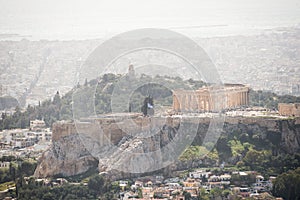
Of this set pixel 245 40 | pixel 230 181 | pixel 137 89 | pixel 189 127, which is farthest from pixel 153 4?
pixel 230 181

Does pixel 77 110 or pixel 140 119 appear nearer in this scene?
pixel 140 119

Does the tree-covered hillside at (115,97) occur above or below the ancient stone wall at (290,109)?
above

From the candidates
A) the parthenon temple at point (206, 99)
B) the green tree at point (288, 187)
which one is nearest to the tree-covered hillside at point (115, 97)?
the parthenon temple at point (206, 99)

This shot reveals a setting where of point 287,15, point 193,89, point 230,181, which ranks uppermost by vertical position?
point 287,15

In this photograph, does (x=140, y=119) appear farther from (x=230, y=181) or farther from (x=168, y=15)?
(x=168, y=15)

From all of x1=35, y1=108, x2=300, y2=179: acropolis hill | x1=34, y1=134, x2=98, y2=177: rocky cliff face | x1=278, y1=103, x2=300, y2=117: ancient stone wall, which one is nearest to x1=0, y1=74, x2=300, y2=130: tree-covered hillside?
x1=278, y1=103, x2=300, y2=117: ancient stone wall

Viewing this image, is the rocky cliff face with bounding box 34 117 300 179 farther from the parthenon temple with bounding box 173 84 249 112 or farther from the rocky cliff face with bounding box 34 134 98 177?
the parthenon temple with bounding box 173 84 249 112

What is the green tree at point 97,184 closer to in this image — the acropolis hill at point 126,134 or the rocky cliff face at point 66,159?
the acropolis hill at point 126,134
